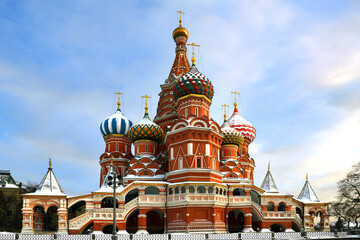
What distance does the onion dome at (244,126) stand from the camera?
145 feet

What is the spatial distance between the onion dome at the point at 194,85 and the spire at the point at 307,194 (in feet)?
46.6

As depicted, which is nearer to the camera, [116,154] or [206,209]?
[206,209]

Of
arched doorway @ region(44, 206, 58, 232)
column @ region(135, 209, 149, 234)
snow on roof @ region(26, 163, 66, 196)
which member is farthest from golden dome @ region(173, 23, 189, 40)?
arched doorway @ region(44, 206, 58, 232)

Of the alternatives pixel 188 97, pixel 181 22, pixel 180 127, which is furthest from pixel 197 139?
pixel 181 22

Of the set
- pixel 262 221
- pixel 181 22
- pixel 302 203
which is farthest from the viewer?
pixel 181 22

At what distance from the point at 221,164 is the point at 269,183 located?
5.31m

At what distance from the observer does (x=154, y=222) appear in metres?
34.2

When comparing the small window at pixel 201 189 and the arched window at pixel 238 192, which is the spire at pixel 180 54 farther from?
the small window at pixel 201 189

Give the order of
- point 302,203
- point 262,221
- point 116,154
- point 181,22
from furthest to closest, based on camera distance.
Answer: point 181,22
point 116,154
point 302,203
point 262,221

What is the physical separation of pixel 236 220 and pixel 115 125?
17816 mm

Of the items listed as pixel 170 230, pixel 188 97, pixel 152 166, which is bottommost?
pixel 170 230

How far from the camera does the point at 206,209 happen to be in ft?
99.4

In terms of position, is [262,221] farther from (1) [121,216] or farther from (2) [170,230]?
(1) [121,216]

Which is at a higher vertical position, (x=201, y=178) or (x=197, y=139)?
(x=197, y=139)
